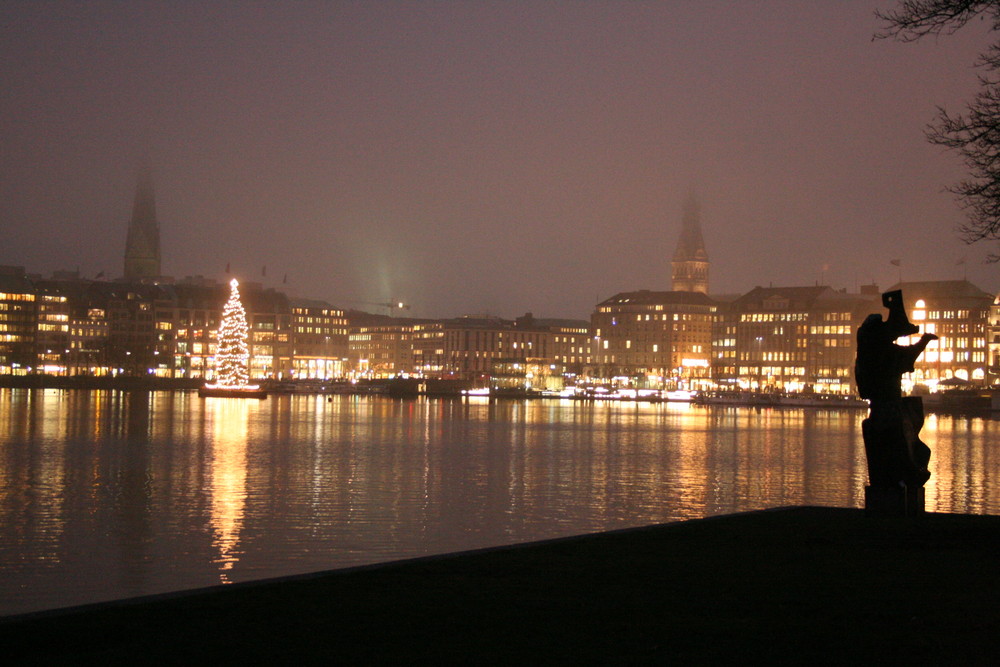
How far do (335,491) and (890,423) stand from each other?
17.9 meters

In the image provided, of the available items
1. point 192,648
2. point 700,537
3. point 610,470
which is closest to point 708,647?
point 192,648

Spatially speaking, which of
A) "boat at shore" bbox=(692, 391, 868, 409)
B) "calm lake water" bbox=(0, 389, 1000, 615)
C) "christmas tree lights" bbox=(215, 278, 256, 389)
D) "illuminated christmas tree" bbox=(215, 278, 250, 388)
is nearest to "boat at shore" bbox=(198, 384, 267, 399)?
"christmas tree lights" bbox=(215, 278, 256, 389)

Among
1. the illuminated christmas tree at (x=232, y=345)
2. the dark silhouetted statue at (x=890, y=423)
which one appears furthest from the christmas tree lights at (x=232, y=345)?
the dark silhouetted statue at (x=890, y=423)

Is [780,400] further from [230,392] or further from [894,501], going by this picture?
[894,501]

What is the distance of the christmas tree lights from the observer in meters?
123

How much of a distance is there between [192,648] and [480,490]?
24.8m

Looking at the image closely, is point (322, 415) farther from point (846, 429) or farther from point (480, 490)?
point (480, 490)

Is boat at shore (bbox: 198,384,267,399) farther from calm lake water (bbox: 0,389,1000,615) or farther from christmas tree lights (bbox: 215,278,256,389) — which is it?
calm lake water (bbox: 0,389,1000,615)

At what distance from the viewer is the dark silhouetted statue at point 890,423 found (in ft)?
63.7

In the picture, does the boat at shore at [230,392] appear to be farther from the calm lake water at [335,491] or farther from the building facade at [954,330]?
the building facade at [954,330]

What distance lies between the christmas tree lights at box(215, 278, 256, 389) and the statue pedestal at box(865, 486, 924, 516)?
10114cm

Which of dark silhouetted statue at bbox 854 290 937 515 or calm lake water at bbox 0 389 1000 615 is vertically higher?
dark silhouetted statue at bbox 854 290 937 515

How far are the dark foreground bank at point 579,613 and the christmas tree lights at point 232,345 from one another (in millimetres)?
105202

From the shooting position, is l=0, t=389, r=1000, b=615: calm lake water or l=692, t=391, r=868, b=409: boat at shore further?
l=692, t=391, r=868, b=409: boat at shore
